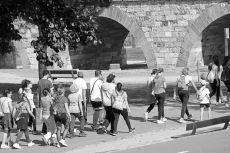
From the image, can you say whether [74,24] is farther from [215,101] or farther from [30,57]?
[30,57]

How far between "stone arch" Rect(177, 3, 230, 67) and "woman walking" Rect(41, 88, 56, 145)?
17.3 metres

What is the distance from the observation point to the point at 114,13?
31.8 metres

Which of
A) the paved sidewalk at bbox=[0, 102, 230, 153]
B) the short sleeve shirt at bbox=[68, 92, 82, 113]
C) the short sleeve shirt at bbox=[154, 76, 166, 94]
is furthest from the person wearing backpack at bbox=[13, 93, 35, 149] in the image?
the short sleeve shirt at bbox=[154, 76, 166, 94]

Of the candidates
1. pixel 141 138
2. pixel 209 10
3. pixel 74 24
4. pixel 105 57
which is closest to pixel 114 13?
pixel 209 10

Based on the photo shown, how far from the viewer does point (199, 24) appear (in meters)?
31.0

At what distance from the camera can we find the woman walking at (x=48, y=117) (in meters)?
14.4

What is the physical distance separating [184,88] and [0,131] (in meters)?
4.86

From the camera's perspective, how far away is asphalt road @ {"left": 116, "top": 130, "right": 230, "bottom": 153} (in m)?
13.1

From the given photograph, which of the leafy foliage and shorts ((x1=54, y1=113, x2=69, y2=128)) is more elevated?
the leafy foliage

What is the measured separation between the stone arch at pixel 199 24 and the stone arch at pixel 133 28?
58.3 inches

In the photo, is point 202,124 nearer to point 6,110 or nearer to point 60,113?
point 60,113

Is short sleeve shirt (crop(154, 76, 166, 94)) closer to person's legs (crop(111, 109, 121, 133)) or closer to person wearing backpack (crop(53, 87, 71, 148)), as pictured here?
person's legs (crop(111, 109, 121, 133))

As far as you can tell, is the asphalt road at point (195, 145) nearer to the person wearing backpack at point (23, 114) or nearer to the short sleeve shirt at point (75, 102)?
the short sleeve shirt at point (75, 102)

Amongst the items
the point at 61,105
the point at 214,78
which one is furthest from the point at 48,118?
the point at 214,78
